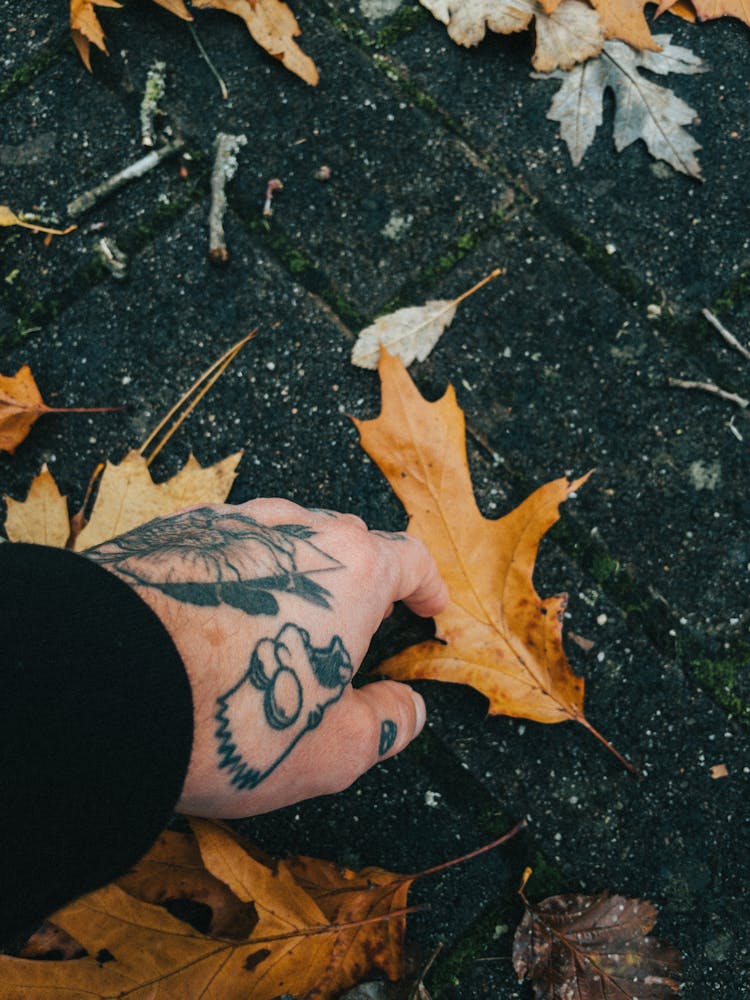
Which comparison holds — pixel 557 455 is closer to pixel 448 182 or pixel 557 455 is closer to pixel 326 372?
pixel 326 372

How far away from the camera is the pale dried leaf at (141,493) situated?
175 cm

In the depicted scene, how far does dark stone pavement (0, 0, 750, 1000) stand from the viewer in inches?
67.2

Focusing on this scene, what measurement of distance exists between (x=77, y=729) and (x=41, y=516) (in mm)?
917

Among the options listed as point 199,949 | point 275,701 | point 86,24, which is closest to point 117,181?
point 86,24

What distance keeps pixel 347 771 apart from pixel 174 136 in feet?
5.13

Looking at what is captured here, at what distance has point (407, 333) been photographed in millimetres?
1867

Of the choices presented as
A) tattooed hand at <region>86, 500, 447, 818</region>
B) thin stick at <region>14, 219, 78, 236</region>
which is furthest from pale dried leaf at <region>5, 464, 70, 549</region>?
thin stick at <region>14, 219, 78, 236</region>

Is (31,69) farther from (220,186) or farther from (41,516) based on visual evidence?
(41,516)

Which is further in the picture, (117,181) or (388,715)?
(117,181)

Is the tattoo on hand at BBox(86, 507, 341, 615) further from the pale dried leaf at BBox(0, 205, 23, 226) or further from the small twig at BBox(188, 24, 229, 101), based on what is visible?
the small twig at BBox(188, 24, 229, 101)

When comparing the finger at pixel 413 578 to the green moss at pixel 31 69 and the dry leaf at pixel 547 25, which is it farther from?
the green moss at pixel 31 69

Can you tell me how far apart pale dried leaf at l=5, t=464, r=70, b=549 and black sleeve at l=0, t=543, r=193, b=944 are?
0.70 m

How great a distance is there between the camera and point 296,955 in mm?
1490

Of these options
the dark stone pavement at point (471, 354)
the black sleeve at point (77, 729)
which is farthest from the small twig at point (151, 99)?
the black sleeve at point (77, 729)
